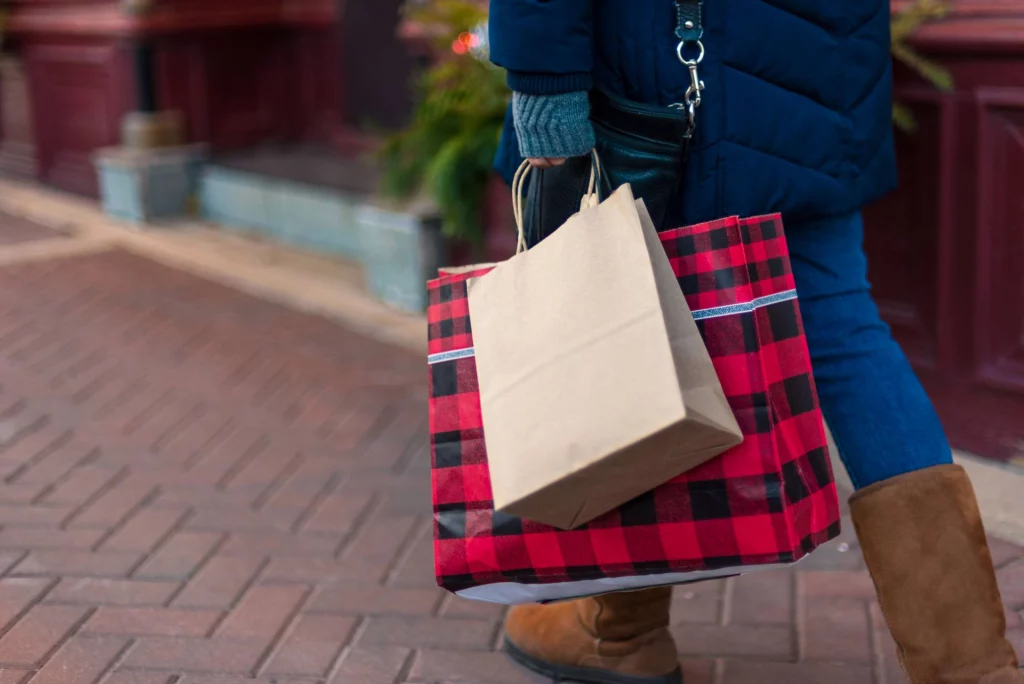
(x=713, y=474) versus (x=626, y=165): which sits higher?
(x=626, y=165)

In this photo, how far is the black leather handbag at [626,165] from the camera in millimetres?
1721

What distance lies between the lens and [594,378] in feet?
4.93

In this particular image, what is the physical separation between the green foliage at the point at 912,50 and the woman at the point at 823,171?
3.59 ft

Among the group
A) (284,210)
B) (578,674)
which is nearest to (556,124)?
(578,674)

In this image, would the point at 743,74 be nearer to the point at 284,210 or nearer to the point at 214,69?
the point at 284,210

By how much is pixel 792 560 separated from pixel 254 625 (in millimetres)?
1270

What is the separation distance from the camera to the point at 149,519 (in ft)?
9.68

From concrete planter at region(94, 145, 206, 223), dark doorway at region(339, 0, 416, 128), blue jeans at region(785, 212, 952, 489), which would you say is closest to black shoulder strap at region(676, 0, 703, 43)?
blue jeans at region(785, 212, 952, 489)

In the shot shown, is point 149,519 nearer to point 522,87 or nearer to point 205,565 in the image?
point 205,565

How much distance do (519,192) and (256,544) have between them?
4.39ft

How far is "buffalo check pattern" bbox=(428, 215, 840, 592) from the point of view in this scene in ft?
5.14

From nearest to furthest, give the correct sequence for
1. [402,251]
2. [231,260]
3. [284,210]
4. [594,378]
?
[594,378] < [402,251] < [231,260] < [284,210]

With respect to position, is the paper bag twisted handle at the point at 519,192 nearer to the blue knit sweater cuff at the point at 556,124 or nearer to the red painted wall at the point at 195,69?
the blue knit sweater cuff at the point at 556,124

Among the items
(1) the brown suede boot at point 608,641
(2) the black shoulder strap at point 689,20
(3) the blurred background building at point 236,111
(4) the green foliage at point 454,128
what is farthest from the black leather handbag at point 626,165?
(3) the blurred background building at point 236,111
